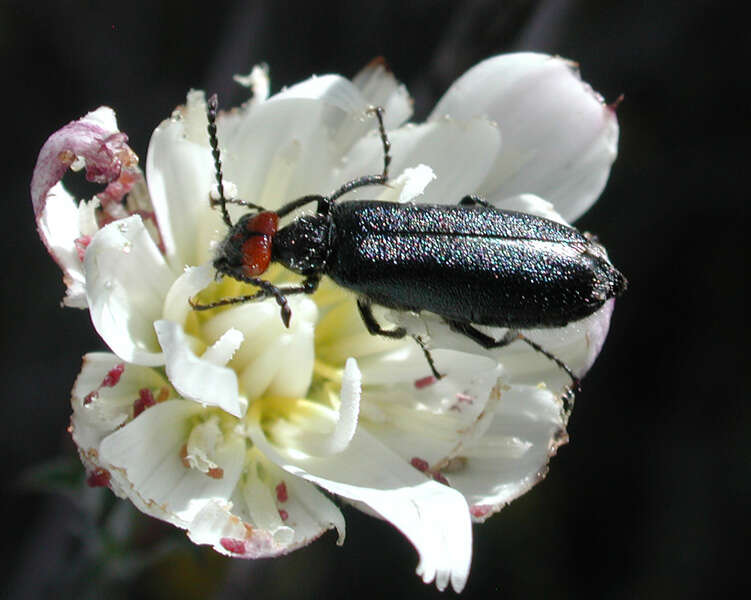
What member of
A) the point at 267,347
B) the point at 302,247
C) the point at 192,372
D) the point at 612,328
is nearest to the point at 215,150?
the point at 302,247

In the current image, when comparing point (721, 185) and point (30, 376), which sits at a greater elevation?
point (721, 185)

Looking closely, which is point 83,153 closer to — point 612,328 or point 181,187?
point 181,187

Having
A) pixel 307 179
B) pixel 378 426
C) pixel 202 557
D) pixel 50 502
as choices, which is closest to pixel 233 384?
pixel 378 426

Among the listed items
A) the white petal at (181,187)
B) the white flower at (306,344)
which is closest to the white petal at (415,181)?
the white flower at (306,344)

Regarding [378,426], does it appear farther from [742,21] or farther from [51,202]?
[742,21]

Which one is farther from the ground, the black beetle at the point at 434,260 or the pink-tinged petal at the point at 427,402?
the black beetle at the point at 434,260

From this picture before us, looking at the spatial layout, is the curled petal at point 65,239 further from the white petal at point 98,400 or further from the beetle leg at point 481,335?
the beetle leg at point 481,335
